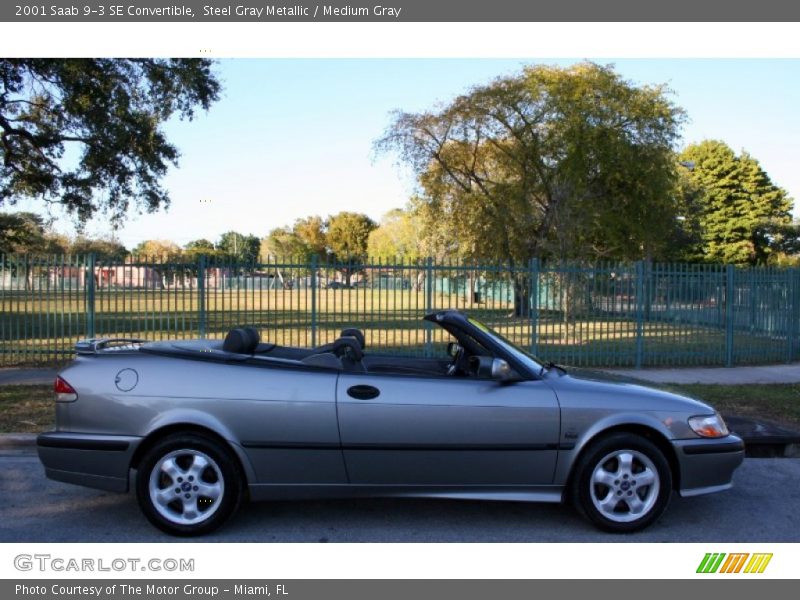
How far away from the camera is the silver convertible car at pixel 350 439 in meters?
4.43

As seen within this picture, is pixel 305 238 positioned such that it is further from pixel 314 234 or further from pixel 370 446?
pixel 370 446

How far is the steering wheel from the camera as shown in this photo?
508cm

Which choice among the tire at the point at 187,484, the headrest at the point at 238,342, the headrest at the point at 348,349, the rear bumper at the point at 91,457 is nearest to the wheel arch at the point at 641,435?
the headrest at the point at 348,349

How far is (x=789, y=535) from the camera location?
185 inches

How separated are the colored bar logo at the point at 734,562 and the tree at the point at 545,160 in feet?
59.5

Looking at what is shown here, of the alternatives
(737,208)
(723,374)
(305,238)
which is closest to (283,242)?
(305,238)

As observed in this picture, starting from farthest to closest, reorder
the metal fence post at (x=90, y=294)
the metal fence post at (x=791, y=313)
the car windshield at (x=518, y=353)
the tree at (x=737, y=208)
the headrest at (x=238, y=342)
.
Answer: the tree at (x=737, y=208) < the metal fence post at (x=791, y=313) < the metal fence post at (x=90, y=294) < the headrest at (x=238, y=342) < the car windshield at (x=518, y=353)

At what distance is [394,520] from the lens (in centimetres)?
490

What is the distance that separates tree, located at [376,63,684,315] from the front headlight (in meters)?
17.6

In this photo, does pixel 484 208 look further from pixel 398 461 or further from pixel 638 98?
pixel 398 461

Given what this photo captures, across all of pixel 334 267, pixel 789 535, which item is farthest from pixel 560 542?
pixel 334 267

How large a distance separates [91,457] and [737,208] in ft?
175

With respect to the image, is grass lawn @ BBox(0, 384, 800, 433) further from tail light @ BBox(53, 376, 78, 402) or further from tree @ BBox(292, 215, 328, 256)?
tree @ BBox(292, 215, 328, 256)

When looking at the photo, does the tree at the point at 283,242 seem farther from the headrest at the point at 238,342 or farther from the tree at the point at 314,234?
the headrest at the point at 238,342
